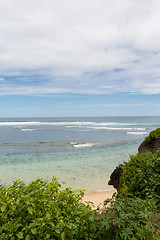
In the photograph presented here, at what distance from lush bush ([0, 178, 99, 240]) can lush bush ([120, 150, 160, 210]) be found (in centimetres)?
201

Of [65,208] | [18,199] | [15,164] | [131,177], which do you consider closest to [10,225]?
[18,199]

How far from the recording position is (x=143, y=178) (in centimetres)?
530

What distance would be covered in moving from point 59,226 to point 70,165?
1328cm

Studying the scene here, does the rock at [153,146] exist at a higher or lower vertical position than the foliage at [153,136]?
lower

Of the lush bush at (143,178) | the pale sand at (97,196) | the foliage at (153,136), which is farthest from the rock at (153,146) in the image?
the pale sand at (97,196)

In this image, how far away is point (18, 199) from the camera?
9.71 ft

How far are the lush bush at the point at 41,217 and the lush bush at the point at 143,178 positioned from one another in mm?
2013

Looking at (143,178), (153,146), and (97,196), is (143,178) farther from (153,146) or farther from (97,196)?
(97,196)

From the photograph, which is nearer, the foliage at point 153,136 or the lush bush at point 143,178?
the lush bush at point 143,178

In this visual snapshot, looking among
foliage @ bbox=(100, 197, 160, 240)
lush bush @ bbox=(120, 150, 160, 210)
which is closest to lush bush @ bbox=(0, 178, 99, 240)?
foliage @ bbox=(100, 197, 160, 240)

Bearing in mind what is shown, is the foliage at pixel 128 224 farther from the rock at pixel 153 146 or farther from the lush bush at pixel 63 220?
the rock at pixel 153 146

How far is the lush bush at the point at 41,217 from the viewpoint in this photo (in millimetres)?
2711

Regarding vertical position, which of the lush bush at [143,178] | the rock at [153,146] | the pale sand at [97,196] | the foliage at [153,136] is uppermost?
the foliage at [153,136]

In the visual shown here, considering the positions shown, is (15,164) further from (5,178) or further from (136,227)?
(136,227)
